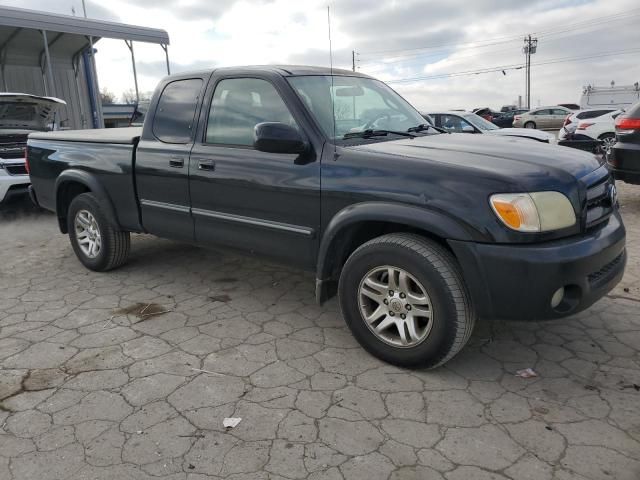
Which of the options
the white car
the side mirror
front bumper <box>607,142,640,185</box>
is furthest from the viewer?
the white car

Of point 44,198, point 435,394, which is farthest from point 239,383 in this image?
point 44,198

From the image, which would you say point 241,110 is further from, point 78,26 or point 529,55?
point 529,55

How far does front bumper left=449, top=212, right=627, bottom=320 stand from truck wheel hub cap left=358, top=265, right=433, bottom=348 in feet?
1.04

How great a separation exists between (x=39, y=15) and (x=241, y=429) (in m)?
12.9

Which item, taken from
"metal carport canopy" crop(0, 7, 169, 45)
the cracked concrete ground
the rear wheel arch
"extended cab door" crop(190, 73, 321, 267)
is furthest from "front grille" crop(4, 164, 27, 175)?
"metal carport canopy" crop(0, 7, 169, 45)

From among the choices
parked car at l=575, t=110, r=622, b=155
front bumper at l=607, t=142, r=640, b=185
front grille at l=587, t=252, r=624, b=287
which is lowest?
front grille at l=587, t=252, r=624, b=287

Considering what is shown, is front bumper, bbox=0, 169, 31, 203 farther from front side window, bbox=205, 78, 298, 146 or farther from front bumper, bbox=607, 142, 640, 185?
front bumper, bbox=607, 142, 640, 185

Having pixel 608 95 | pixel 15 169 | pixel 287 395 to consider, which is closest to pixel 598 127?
pixel 15 169

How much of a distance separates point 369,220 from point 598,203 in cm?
135

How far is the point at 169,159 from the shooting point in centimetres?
412

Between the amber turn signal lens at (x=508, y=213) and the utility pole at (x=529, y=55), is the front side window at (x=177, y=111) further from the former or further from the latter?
the utility pole at (x=529, y=55)

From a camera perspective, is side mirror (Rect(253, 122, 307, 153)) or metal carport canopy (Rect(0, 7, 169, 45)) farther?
metal carport canopy (Rect(0, 7, 169, 45))

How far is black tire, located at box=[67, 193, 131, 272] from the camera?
4867mm

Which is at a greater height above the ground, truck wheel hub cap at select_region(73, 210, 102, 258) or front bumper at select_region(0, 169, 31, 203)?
front bumper at select_region(0, 169, 31, 203)
